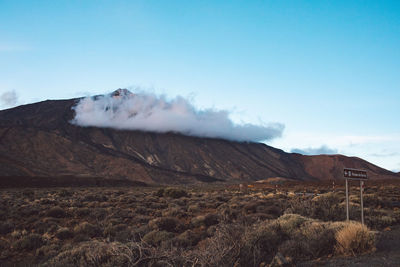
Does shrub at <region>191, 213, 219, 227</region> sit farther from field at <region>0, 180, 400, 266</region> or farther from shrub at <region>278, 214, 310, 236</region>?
shrub at <region>278, 214, 310, 236</region>

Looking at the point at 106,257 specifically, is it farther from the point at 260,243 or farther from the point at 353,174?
the point at 353,174

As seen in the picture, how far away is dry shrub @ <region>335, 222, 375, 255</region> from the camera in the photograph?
6652 mm

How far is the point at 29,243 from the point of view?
355 inches

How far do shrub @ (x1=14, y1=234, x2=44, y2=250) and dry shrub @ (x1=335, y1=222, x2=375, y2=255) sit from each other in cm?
843

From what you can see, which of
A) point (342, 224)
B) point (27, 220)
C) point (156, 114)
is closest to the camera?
point (342, 224)

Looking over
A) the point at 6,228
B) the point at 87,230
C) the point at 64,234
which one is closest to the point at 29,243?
the point at 64,234

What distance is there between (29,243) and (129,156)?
323 ft

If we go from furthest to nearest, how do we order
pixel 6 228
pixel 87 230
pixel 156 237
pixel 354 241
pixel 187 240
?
pixel 6 228 → pixel 87 230 → pixel 156 237 → pixel 187 240 → pixel 354 241

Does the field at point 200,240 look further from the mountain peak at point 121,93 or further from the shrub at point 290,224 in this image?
the mountain peak at point 121,93

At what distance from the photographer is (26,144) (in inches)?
3529

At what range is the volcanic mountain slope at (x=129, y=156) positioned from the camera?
84.9 metres

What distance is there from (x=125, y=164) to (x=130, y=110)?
53.9m

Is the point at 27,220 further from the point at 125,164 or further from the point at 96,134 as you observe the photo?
the point at 96,134

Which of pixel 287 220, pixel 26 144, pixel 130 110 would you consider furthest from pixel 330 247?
pixel 130 110
